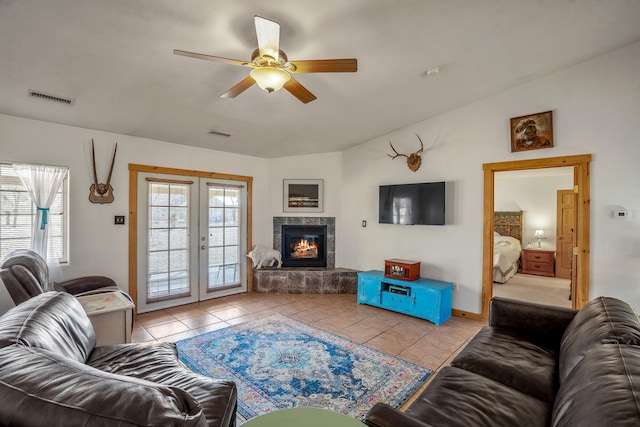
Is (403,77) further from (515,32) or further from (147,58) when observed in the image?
(147,58)

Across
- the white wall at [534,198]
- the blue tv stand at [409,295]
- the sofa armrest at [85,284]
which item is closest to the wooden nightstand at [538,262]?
the white wall at [534,198]

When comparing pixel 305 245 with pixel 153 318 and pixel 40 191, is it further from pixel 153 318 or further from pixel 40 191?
pixel 40 191

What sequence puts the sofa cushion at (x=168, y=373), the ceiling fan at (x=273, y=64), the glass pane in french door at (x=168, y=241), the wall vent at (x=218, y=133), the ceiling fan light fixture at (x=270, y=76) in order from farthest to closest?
the glass pane in french door at (x=168, y=241) < the wall vent at (x=218, y=133) < the ceiling fan light fixture at (x=270, y=76) < the ceiling fan at (x=273, y=64) < the sofa cushion at (x=168, y=373)

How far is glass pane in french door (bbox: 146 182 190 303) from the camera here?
4.29 meters

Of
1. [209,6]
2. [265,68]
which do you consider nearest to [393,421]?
Result: [265,68]

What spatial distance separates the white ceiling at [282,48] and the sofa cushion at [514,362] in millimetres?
2533

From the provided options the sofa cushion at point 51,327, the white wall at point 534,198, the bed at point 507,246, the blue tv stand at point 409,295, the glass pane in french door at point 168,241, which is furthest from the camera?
the white wall at point 534,198

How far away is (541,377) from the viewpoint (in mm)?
1735

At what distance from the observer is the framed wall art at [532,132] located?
3525 mm

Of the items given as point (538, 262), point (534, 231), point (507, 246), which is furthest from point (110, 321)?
point (534, 231)

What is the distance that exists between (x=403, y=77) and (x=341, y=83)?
2.21 feet

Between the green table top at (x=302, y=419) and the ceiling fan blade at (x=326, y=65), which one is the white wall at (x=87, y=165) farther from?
the green table top at (x=302, y=419)

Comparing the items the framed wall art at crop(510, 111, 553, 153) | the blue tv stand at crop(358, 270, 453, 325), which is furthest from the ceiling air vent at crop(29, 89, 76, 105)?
the framed wall art at crop(510, 111, 553, 153)

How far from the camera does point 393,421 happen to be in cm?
120
